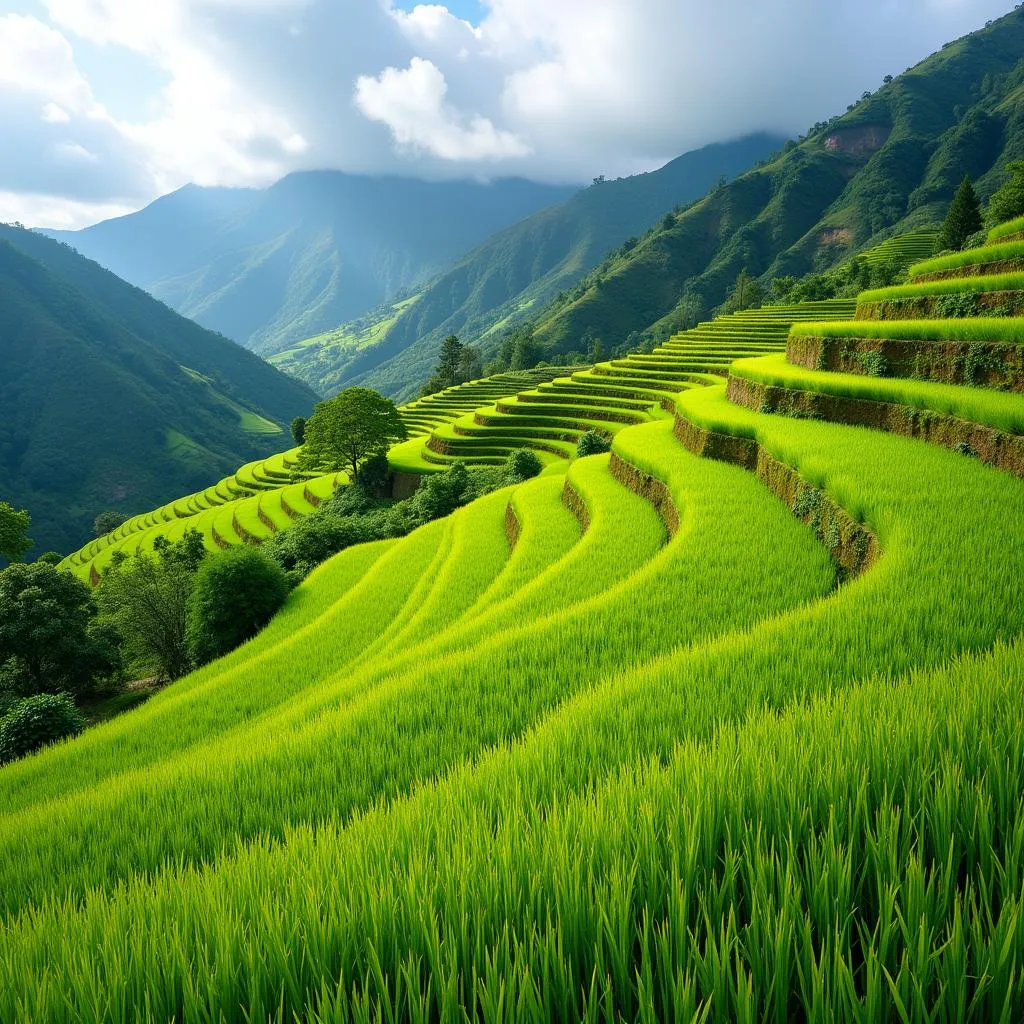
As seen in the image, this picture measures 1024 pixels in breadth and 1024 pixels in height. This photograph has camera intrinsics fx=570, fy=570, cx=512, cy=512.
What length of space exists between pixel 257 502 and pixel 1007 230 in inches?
2125

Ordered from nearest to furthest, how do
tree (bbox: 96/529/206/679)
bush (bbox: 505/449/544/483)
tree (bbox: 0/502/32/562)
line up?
tree (bbox: 96/529/206/679)
tree (bbox: 0/502/32/562)
bush (bbox: 505/449/544/483)

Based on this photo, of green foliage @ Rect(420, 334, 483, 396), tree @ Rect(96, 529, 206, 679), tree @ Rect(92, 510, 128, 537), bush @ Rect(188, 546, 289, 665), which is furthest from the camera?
green foliage @ Rect(420, 334, 483, 396)

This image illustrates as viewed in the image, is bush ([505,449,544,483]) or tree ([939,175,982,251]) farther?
tree ([939,175,982,251])

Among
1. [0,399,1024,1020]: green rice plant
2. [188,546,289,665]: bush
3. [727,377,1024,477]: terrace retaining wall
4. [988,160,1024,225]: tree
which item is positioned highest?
[988,160,1024,225]: tree

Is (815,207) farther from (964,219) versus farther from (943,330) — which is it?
(943,330)

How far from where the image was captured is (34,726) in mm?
13125

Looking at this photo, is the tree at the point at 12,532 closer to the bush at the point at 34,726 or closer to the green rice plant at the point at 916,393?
the bush at the point at 34,726

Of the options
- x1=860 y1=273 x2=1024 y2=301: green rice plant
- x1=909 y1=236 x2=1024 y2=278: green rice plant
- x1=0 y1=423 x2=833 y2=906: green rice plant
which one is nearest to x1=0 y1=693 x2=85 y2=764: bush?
x1=0 y1=423 x2=833 y2=906: green rice plant

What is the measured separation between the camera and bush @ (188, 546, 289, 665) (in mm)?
18547

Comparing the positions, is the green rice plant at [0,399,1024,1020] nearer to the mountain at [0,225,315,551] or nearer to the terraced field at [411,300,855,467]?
the terraced field at [411,300,855,467]

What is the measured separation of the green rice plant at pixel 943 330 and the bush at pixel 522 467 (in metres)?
17.1

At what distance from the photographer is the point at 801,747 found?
239 cm

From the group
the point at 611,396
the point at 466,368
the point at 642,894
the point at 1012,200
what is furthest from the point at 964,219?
the point at 466,368

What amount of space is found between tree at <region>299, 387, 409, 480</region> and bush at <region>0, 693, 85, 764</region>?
32223 millimetres
